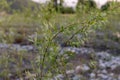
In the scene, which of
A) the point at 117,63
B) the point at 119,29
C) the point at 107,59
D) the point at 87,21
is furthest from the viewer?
the point at 119,29

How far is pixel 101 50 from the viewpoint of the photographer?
10.4 metres

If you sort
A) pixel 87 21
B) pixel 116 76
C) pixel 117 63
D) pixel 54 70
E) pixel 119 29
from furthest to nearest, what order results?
pixel 119 29 → pixel 117 63 → pixel 116 76 → pixel 54 70 → pixel 87 21

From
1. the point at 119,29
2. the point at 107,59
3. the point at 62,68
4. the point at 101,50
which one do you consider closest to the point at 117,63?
the point at 107,59

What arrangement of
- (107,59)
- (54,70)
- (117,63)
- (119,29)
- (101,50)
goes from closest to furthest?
(54,70)
(117,63)
(107,59)
(101,50)
(119,29)

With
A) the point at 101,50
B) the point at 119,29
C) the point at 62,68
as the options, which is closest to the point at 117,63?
the point at 101,50

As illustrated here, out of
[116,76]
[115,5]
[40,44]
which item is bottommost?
[116,76]

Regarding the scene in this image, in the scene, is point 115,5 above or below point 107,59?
above

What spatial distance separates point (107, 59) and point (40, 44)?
20.4 feet

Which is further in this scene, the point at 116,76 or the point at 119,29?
the point at 119,29

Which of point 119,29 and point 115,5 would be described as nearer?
point 115,5

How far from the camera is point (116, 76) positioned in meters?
7.20

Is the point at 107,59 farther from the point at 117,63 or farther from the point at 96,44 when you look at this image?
the point at 96,44

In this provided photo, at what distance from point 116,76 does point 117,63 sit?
110 cm

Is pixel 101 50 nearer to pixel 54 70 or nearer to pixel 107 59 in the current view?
pixel 107 59
